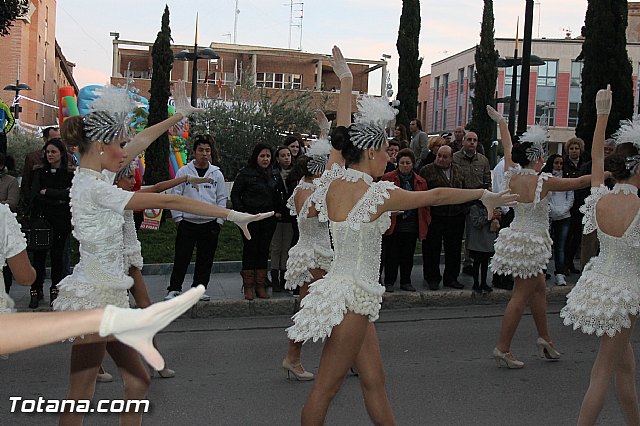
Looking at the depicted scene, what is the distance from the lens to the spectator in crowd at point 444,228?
1091 centimetres

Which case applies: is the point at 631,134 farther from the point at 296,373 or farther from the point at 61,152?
the point at 61,152

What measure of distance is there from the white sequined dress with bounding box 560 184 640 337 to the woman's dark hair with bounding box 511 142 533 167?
78.0 inches

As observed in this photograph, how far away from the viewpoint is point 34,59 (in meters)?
42.6

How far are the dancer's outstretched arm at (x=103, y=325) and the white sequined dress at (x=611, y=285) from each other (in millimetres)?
3484

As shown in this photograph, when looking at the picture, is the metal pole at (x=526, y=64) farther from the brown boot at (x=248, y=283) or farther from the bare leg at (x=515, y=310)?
the bare leg at (x=515, y=310)

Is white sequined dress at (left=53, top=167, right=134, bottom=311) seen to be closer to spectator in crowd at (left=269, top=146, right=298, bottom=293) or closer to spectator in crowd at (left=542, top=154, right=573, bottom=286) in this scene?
spectator in crowd at (left=269, top=146, right=298, bottom=293)

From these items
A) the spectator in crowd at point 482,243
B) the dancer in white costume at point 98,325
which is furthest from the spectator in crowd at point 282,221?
the dancer in white costume at point 98,325

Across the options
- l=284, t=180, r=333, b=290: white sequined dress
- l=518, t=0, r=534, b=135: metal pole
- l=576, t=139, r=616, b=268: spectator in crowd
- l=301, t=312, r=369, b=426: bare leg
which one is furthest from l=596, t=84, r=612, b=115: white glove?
l=518, t=0, r=534, b=135: metal pole

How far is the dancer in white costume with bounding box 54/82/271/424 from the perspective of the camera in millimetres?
4430

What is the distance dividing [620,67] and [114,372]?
10956mm

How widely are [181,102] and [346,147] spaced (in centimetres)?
179

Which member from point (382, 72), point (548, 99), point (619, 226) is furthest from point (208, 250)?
point (548, 99)

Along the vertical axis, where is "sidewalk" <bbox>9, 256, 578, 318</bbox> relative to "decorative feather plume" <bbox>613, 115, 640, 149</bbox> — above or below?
below

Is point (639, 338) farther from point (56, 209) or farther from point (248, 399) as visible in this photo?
point (56, 209)
